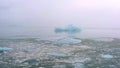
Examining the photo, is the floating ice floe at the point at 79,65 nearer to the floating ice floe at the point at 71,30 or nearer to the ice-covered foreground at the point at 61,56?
the ice-covered foreground at the point at 61,56

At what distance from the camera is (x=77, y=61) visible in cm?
467

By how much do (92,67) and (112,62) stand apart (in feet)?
1.68

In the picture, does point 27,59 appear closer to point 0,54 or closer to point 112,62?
point 0,54

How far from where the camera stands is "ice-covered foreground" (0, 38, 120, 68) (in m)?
4.41

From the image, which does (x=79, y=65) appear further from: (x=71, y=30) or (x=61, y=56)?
(x=71, y=30)

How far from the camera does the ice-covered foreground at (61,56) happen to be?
441 centimetres

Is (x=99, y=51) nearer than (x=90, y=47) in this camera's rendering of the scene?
Yes

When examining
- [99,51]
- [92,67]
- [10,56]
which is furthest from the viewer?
[99,51]

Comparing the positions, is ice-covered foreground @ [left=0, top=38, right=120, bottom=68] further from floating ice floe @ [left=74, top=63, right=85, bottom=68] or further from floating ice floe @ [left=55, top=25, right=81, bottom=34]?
floating ice floe @ [left=55, top=25, right=81, bottom=34]

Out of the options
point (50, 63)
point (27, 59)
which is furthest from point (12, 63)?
point (50, 63)

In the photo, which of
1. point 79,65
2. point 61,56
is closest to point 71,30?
point 61,56

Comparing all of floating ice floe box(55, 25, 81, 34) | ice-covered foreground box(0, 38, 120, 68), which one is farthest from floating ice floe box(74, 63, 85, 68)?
floating ice floe box(55, 25, 81, 34)

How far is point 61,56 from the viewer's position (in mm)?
5090

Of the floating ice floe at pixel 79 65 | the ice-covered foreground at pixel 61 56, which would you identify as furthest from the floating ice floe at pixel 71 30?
the floating ice floe at pixel 79 65
